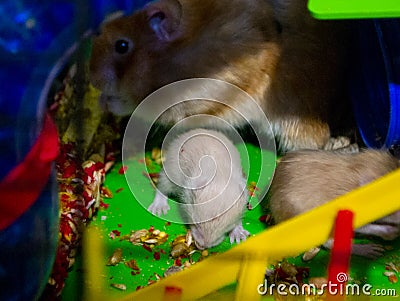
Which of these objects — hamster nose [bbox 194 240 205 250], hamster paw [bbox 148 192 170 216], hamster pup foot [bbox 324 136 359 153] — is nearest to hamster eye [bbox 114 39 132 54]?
hamster paw [bbox 148 192 170 216]

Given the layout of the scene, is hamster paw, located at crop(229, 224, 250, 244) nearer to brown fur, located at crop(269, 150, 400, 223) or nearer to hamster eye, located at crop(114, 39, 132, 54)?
brown fur, located at crop(269, 150, 400, 223)

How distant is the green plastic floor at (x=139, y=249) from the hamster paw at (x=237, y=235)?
0.02 m

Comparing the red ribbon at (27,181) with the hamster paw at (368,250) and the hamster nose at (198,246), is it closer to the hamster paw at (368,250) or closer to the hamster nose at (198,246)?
the hamster nose at (198,246)

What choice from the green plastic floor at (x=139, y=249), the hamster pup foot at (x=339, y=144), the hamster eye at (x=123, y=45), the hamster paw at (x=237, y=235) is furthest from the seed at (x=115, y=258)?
the hamster pup foot at (x=339, y=144)

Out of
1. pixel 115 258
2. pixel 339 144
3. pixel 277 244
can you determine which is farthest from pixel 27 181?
pixel 339 144

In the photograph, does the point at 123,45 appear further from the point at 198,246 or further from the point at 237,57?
the point at 198,246

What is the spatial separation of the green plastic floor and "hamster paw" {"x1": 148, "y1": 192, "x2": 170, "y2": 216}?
1 cm

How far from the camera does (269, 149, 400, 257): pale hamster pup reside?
4.62 ft

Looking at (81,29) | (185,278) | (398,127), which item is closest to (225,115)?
(398,127)

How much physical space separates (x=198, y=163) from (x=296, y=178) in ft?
0.71

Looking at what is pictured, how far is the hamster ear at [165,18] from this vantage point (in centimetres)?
144

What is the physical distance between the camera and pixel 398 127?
5.05 ft

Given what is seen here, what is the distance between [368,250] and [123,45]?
27.7 inches

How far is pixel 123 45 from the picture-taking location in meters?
1.47
